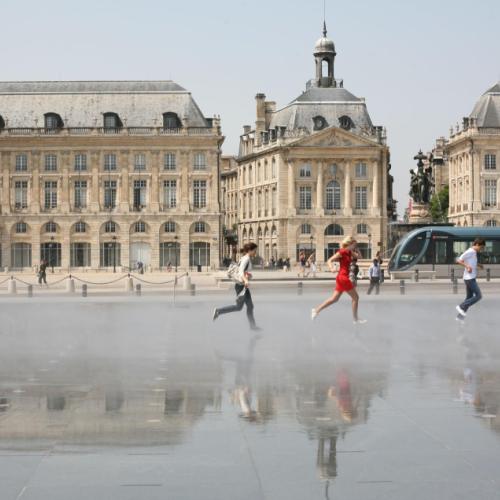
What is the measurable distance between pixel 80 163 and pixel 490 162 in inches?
1480

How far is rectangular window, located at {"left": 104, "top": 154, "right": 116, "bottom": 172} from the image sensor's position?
9425 centimetres

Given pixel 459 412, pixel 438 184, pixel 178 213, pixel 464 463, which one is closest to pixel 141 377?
pixel 459 412

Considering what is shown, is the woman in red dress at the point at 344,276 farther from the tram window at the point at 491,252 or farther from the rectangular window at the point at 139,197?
the rectangular window at the point at 139,197

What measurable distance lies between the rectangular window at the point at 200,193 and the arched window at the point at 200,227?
5.43 feet

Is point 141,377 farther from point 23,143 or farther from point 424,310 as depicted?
point 23,143

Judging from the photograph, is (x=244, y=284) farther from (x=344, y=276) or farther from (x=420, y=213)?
(x=420, y=213)

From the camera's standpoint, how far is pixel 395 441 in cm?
944

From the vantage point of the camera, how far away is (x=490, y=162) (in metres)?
101

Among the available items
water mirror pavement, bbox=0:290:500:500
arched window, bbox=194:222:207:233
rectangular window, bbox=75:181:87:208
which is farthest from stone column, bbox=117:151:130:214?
water mirror pavement, bbox=0:290:500:500

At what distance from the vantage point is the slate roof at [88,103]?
308 ft

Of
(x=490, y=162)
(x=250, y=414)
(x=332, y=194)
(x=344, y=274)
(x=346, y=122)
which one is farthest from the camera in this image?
(x=346, y=122)

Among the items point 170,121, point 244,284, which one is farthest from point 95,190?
A: point 244,284

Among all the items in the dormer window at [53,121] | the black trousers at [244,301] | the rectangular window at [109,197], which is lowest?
the black trousers at [244,301]

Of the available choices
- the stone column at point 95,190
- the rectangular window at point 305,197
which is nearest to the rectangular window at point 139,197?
the stone column at point 95,190
